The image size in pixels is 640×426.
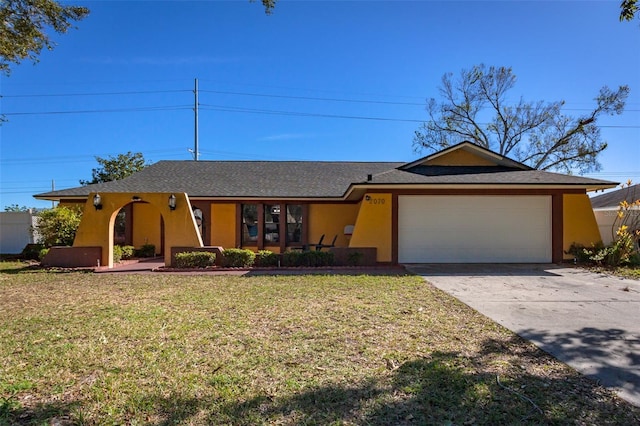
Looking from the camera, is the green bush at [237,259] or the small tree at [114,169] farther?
the small tree at [114,169]

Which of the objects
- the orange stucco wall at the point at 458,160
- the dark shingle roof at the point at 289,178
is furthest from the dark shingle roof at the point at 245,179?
the orange stucco wall at the point at 458,160

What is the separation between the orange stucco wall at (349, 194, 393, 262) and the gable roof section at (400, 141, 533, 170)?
2.26 metres

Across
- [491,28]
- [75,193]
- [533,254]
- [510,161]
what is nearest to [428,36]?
[491,28]

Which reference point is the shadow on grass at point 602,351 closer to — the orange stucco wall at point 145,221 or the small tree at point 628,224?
the small tree at point 628,224

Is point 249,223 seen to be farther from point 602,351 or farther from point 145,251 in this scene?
point 602,351

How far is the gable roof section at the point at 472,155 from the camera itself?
45.4 ft

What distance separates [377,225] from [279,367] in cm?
908

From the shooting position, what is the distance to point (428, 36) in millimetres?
11984

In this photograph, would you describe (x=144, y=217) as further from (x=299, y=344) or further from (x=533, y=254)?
(x=533, y=254)

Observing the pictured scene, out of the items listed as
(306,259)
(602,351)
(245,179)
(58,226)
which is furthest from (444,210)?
(58,226)

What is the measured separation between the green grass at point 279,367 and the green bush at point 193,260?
4.53 meters

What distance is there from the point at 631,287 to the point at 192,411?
9.54 metres

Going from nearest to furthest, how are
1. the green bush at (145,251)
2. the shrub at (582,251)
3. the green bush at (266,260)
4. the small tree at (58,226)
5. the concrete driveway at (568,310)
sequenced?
the concrete driveway at (568,310) → the green bush at (266,260) → the shrub at (582,251) → the small tree at (58,226) → the green bush at (145,251)

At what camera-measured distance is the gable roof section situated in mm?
13828
